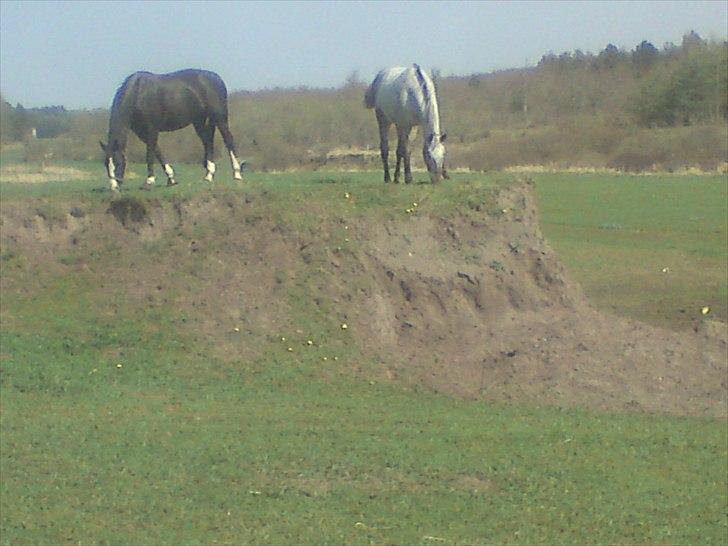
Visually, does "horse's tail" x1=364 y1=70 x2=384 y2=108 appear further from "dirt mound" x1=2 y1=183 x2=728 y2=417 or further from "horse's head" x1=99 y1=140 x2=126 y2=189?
"horse's head" x1=99 y1=140 x2=126 y2=189

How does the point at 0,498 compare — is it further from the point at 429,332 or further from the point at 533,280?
the point at 533,280

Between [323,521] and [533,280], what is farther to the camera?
[533,280]

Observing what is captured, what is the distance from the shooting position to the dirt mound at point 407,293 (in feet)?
45.1

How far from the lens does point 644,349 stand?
574 inches

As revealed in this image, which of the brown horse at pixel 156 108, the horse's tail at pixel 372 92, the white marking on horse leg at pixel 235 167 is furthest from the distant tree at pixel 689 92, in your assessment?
the brown horse at pixel 156 108

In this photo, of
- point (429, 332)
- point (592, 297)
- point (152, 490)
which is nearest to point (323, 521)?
point (152, 490)

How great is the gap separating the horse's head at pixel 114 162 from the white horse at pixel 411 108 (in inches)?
158

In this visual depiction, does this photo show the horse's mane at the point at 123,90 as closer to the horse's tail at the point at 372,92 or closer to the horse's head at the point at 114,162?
the horse's head at the point at 114,162

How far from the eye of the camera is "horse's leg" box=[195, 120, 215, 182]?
1623 cm

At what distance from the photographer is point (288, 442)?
10.5m

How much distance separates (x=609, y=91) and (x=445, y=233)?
6900 cm

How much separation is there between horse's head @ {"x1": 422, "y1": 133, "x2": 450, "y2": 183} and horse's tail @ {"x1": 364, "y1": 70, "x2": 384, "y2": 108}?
1.31 meters

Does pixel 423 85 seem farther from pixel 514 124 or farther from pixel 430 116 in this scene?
pixel 514 124

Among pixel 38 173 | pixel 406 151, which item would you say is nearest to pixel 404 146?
pixel 406 151
